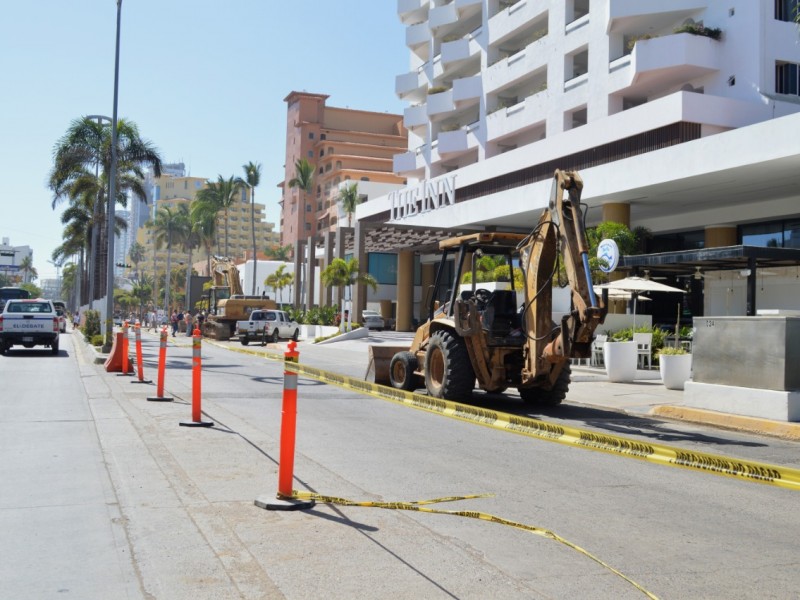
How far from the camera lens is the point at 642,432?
37.6ft

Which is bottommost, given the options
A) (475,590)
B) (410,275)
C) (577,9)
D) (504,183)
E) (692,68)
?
(475,590)

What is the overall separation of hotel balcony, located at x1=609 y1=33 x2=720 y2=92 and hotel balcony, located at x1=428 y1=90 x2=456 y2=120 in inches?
746

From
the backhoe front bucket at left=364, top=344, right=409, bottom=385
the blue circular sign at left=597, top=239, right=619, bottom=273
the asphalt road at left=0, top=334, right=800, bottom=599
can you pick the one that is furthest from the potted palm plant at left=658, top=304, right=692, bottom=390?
the backhoe front bucket at left=364, top=344, right=409, bottom=385

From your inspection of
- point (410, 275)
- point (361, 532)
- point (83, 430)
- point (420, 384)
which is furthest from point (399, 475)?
point (410, 275)

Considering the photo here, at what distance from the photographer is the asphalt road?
4758mm

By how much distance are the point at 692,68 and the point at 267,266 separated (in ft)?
216

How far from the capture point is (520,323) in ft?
43.2

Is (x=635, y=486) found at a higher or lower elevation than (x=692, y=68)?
lower

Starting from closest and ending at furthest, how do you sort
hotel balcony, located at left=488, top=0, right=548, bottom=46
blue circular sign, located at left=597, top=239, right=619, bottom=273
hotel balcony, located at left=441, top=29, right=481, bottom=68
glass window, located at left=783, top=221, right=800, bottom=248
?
blue circular sign, located at left=597, top=239, right=619, bottom=273 < glass window, located at left=783, top=221, right=800, bottom=248 < hotel balcony, located at left=488, top=0, right=548, bottom=46 < hotel balcony, located at left=441, top=29, right=481, bottom=68

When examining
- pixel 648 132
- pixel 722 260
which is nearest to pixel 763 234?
pixel 648 132

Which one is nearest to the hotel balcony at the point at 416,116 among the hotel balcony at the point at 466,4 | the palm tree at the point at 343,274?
the hotel balcony at the point at 466,4

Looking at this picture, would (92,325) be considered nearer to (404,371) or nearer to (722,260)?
(404,371)

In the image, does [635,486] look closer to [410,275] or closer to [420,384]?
[420,384]

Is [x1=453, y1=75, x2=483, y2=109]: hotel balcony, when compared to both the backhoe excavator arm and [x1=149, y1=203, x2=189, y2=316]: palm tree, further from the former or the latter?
[x1=149, y1=203, x2=189, y2=316]: palm tree
